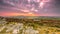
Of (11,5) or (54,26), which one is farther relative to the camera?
(11,5)

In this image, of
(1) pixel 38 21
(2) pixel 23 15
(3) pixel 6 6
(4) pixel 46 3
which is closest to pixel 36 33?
(1) pixel 38 21

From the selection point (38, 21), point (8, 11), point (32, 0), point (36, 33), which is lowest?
point (36, 33)

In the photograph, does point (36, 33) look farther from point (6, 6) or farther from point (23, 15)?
point (6, 6)

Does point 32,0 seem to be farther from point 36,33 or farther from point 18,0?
point 36,33

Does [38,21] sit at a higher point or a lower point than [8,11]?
lower

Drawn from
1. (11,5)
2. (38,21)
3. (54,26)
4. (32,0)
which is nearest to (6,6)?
(11,5)

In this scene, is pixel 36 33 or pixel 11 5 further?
pixel 11 5
